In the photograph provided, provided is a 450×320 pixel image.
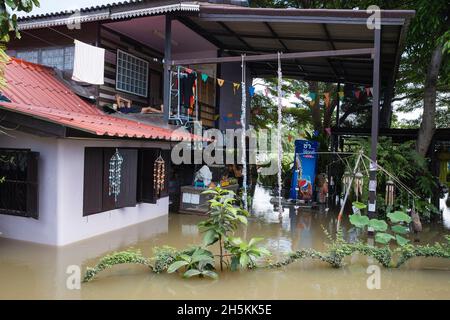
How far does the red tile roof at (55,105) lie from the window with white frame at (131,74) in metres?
1.46

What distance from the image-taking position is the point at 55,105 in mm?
8961

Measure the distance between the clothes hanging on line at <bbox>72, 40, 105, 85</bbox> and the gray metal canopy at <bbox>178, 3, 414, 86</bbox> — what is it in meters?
2.46

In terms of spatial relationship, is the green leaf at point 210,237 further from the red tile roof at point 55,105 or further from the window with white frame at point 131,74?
the window with white frame at point 131,74

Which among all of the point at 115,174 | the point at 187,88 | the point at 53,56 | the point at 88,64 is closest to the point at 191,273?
the point at 115,174

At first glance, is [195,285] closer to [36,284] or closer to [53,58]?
[36,284]

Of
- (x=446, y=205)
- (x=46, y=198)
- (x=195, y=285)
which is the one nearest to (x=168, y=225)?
(x=46, y=198)

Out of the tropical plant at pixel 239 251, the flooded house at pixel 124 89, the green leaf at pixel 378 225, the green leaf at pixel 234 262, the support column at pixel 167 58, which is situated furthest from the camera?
the support column at pixel 167 58

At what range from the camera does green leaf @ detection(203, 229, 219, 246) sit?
5.77 m

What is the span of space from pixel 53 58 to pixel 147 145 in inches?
152

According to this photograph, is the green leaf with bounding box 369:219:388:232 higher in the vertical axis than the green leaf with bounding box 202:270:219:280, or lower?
higher

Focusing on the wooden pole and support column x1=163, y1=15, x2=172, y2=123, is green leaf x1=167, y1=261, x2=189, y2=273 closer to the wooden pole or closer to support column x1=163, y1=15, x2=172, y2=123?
the wooden pole

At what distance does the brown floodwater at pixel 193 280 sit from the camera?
521 centimetres

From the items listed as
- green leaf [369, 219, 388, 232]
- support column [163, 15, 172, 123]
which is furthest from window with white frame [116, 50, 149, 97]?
green leaf [369, 219, 388, 232]

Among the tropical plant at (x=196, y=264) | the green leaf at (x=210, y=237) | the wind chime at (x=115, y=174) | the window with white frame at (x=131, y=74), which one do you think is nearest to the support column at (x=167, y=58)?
the window with white frame at (x=131, y=74)
